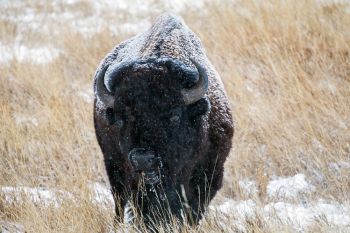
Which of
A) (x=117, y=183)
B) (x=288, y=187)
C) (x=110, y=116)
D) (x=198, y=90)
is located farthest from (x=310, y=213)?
(x=110, y=116)

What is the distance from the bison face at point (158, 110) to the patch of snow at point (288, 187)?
115 centimetres

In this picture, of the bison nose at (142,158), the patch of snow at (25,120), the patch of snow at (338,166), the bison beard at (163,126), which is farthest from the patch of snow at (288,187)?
the patch of snow at (25,120)

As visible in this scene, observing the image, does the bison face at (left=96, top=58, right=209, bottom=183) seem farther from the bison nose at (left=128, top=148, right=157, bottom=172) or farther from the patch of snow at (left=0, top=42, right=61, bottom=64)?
the patch of snow at (left=0, top=42, right=61, bottom=64)

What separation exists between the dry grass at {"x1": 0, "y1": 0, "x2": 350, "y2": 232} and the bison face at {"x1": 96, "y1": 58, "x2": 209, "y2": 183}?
0.53 m

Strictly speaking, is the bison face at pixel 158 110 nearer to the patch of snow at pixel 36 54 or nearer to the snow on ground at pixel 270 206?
the snow on ground at pixel 270 206

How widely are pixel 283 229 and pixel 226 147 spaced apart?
105cm

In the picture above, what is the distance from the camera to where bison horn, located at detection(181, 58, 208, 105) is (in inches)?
146

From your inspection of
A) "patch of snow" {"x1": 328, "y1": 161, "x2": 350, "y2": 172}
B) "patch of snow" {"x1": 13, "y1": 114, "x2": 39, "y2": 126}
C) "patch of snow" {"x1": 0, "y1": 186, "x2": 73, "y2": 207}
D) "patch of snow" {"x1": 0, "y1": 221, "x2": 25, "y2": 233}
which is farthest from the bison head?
"patch of snow" {"x1": 13, "y1": 114, "x2": 39, "y2": 126}

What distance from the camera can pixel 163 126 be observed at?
355 centimetres

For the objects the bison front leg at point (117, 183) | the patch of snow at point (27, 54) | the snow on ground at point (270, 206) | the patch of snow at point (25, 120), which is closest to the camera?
the snow on ground at point (270, 206)

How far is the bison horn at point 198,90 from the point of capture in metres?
3.70

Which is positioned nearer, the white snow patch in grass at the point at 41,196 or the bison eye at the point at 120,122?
the bison eye at the point at 120,122

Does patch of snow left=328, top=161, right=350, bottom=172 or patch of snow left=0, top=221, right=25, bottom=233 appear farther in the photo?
patch of snow left=328, top=161, right=350, bottom=172

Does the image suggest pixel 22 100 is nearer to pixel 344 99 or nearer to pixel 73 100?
pixel 73 100
